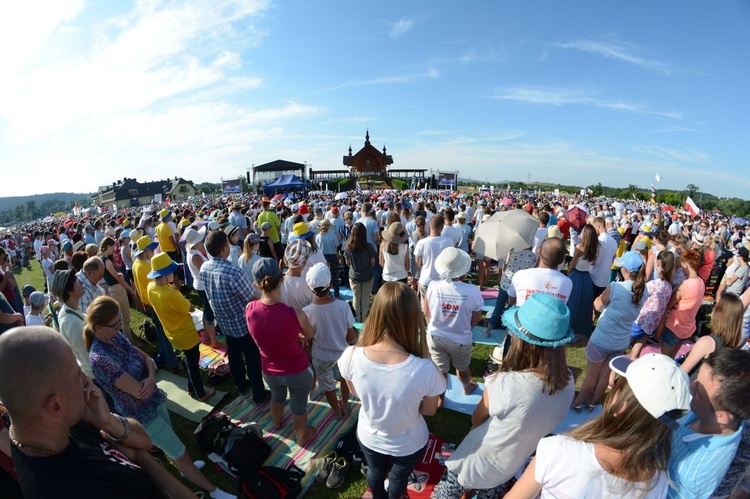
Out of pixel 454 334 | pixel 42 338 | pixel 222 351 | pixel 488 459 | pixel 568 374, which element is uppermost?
pixel 42 338

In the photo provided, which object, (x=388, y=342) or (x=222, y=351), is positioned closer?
(x=388, y=342)

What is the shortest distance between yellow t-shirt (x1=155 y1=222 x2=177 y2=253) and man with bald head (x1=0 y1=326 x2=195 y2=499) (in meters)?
7.43

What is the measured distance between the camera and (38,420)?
126 cm

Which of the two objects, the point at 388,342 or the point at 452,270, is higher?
the point at 452,270

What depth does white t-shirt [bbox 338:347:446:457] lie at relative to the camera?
2072 millimetres

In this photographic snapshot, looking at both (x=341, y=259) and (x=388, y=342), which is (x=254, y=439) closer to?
(x=388, y=342)

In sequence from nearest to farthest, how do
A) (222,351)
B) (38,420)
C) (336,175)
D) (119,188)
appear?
(38,420), (222,351), (336,175), (119,188)

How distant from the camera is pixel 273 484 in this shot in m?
3.04

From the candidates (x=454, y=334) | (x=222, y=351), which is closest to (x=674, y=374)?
(x=454, y=334)

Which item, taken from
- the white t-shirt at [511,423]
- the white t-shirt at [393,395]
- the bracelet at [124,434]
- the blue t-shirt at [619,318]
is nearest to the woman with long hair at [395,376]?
the white t-shirt at [393,395]

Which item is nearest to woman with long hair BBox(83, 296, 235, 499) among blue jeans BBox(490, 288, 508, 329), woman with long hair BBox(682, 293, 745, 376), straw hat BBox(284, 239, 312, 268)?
straw hat BBox(284, 239, 312, 268)

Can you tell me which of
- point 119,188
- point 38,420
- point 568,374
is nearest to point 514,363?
point 568,374

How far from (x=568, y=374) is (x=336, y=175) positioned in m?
51.9

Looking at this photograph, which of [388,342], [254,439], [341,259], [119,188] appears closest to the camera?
[388,342]
